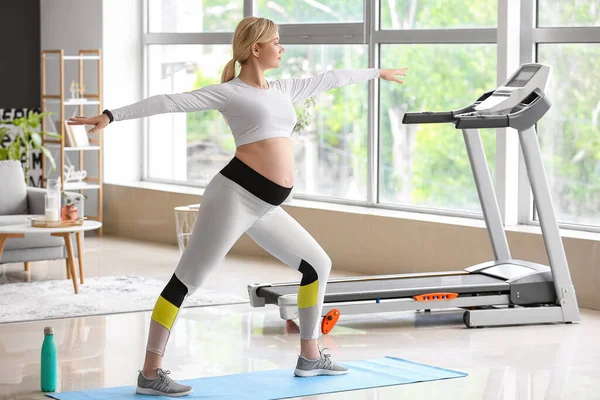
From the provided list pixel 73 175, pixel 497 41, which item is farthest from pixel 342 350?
pixel 73 175

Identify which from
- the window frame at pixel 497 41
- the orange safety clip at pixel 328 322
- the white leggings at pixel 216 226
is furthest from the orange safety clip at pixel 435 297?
the white leggings at pixel 216 226

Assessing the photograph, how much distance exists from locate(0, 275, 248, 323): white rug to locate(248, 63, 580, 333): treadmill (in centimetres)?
88

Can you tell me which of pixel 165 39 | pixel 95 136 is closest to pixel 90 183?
pixel 95 136

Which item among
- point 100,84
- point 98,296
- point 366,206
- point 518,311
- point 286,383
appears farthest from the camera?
point 100,84

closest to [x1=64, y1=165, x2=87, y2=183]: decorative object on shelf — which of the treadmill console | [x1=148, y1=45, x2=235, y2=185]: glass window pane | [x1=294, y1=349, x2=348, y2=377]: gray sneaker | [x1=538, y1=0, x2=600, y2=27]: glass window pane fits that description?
[x1=148, y1=45, x2=235, y2=185]: glass window pane

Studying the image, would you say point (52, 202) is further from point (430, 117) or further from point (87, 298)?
point (430, 117)

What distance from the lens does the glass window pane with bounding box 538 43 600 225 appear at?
705 centimetres

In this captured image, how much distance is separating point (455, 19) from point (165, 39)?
335cm

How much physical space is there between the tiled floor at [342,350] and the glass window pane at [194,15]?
12.3 feet

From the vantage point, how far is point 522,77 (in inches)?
242

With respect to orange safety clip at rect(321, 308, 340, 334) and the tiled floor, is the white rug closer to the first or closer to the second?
the tiled floor

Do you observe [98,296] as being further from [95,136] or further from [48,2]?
[48,2]

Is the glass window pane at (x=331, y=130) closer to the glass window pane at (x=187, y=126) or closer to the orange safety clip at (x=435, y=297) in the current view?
the glass window pane at (x=187, y=126)

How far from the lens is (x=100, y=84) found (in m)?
10.0
